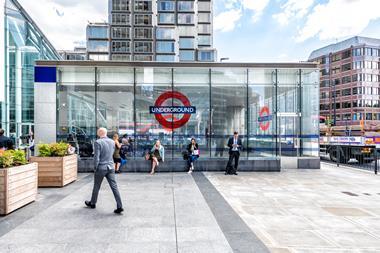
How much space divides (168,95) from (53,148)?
616 centimetres

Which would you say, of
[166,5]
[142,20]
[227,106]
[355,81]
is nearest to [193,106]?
[227,106]

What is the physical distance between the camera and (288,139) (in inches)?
557

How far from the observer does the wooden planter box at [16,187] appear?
6.09m

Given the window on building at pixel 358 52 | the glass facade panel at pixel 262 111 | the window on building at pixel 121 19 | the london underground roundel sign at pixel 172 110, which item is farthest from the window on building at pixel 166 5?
the london underground roundel sign at pixel 172 110

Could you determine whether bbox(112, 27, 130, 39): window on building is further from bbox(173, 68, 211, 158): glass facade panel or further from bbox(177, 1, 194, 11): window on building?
bbox(173, 68, 211, 158): glass facade panel

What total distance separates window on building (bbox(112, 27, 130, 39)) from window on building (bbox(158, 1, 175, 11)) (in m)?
9.90

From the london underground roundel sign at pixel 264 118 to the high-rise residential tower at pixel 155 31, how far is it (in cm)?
5069

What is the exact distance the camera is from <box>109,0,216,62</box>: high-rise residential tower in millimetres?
63375

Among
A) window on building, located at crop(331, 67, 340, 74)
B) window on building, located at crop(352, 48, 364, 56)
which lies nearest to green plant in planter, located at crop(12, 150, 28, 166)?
window on building, located at crop(352, 48, 364, 56)

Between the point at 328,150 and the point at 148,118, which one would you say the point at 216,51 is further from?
the point at 148,118

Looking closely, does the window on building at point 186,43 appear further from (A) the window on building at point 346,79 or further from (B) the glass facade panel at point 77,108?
(B) the glass facade panel at point 77,108

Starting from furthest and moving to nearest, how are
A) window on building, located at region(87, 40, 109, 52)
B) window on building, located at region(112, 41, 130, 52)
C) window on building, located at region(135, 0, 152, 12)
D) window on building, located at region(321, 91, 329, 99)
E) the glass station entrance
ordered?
1. window on building, located at region(321, 91, 329, 99)
2. window on building, located at region(135, 0, 152, 12)
3. window on building, located at region(112, 41, 130, 52)
4. window on building, located at region(87, 40, 109, 52)
5. the glass station entrance

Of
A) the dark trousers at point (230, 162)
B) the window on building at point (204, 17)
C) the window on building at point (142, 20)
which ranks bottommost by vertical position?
the dark trousers at point (230, 162)

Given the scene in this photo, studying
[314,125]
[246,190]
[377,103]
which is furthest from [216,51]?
[246,190]
